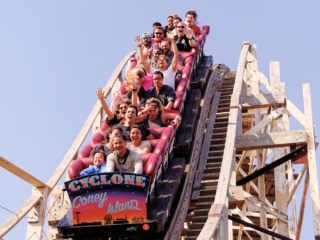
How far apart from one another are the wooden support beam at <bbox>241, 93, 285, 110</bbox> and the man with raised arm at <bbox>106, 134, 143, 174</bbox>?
305cm

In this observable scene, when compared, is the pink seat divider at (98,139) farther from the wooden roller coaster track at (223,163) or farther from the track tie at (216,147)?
the track tie at (216,147)

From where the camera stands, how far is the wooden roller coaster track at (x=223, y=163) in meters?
6.11

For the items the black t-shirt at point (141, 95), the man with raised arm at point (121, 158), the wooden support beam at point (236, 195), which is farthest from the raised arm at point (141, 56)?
the wooden support beam at point (236, 195)

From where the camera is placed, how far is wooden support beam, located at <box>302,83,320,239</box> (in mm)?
6992

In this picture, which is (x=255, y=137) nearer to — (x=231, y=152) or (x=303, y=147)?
(x=303, y=147)

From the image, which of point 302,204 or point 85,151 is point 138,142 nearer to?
point 85,151

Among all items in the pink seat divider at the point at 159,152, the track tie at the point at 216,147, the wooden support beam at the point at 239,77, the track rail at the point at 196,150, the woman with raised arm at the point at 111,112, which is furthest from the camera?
the track tie at the point at 216,147

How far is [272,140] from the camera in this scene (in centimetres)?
786

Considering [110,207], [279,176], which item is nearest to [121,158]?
[110,207]

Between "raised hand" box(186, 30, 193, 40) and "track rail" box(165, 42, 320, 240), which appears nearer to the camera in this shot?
"track rail" box(165, 42, 320, 240)

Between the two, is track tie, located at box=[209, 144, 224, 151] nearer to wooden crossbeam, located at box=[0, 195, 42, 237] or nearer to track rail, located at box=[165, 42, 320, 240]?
track rail, located at box=[165, 42, 320, 240]

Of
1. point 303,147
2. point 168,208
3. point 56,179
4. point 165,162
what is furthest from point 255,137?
point 56,179

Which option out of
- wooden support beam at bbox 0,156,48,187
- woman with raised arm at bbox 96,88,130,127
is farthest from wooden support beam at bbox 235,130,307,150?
wooden support beam at bbox 0,156,48,187

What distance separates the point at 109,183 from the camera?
5715mm
